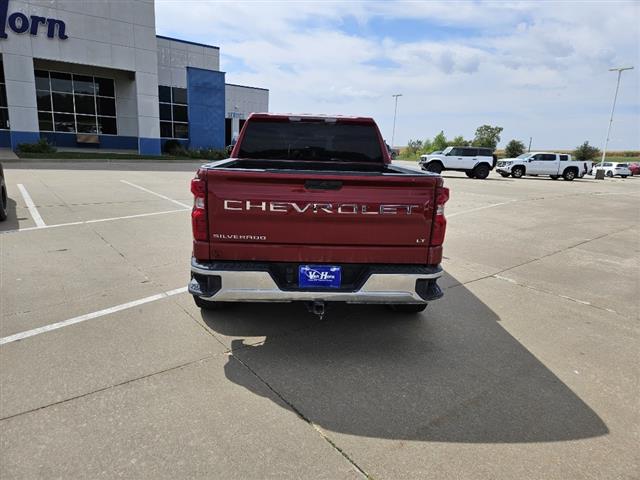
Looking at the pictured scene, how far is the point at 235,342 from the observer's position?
148 inches

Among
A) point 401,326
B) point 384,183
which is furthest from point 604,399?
point 384,183

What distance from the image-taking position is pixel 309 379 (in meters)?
3.21

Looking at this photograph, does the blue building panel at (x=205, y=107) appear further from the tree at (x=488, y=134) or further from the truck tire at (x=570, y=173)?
the tree at (x=488, y=134)

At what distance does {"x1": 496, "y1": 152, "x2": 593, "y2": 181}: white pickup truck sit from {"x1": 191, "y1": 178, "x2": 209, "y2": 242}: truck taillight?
32596 millimetres

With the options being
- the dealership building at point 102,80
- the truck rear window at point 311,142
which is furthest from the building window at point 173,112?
the truck rear window at point 311,142

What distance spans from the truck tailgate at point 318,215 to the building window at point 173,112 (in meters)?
35.1

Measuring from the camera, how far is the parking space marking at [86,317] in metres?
3.73

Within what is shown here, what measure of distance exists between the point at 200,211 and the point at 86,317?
1.92 metres

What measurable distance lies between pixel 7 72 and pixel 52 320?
28571mm

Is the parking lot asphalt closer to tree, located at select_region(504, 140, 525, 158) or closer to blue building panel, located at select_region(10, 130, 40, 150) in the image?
blue building panel, located at select_region(10, 130, 40, 150)

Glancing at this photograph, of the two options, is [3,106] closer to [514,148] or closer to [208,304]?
[208,304]

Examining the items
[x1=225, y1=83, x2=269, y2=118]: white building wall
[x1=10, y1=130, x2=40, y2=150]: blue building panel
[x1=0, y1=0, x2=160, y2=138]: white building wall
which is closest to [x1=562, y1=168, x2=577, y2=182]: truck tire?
[x1=0, y1=0, x2=160, y2=138]: white building wall

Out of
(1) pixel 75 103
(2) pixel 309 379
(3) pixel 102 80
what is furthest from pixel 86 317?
(3) pixel 102 80

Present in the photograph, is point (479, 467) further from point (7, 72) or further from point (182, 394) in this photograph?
Answer: point (7, 72)
